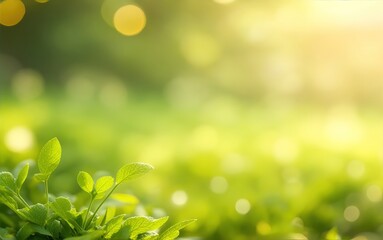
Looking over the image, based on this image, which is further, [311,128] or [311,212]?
[311,128]

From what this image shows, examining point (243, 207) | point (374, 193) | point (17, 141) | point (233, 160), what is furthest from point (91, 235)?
point (233, 160)

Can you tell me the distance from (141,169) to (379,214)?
1974mm

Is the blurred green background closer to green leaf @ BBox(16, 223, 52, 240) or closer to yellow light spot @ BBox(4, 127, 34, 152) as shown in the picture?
yellow light spot @ BBox(4, 127, 34, 152)

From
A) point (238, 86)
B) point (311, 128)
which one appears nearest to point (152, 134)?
point (311, 128)

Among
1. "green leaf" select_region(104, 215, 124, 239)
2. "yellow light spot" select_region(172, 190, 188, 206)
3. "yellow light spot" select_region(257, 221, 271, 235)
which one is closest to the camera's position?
"green leaf" select_region(104, 215, 124, 239)

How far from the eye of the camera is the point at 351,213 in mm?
3229

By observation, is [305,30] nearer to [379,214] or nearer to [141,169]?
[379,214]

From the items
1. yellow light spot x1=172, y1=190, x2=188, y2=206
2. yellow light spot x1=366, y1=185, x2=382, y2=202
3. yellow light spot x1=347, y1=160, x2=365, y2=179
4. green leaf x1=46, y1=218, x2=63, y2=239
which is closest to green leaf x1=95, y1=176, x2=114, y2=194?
green leaf x1=46, y1=218, x2=63, y2=239

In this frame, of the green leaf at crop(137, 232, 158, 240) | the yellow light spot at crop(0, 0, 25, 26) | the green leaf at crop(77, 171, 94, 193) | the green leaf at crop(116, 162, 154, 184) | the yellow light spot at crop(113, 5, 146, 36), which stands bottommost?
the green leaf at crop(137, 232, 158, 240)

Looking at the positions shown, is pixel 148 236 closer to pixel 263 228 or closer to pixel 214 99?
pixel 263 228

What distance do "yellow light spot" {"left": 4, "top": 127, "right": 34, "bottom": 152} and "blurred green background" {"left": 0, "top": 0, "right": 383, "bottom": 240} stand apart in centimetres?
2

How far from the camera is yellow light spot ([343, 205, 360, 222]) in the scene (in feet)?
10.4

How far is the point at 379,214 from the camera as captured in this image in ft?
10.6

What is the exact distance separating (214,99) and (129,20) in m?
2.30
